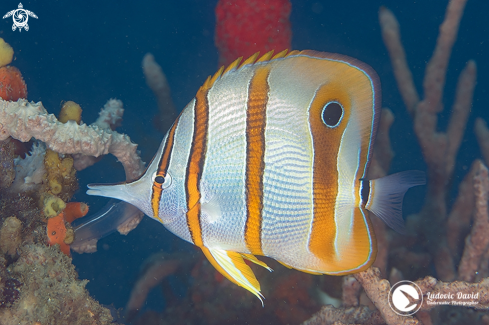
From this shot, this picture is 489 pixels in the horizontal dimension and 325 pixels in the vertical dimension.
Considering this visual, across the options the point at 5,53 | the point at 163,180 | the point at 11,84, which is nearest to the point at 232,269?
the point at 163,180

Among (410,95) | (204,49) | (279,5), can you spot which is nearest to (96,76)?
(204,49)

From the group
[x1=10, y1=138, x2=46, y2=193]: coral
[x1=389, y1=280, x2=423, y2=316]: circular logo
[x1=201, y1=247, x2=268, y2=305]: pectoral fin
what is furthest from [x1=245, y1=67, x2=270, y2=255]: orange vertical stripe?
[x1=10, y1=138, x2=46, y2=193]: coral

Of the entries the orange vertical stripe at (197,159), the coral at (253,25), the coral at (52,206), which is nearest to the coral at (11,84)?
the coral at (52,206)

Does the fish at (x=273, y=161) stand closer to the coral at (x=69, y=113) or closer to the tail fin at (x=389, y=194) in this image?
the tail fin at (x=389, y=194)

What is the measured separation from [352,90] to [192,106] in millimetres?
626

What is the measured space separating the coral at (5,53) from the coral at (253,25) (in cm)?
164

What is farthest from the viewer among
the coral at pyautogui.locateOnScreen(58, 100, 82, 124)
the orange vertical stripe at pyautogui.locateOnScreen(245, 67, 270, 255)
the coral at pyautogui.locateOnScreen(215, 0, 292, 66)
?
the coral at pyautogui.locateOnScreen(215, 0, 292, 66)

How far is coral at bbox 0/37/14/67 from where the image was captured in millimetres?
1534

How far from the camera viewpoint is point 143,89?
1180 centimetres

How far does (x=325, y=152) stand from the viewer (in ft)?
3.71

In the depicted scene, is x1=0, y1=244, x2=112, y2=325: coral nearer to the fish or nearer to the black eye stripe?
the fish

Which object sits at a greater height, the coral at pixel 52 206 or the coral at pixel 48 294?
the coral at pixel 52 206

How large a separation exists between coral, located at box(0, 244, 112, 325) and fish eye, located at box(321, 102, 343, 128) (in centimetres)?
133

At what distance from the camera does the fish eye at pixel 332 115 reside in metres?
1.13
